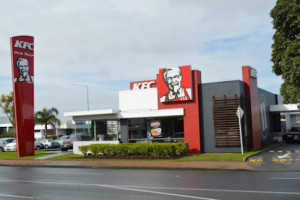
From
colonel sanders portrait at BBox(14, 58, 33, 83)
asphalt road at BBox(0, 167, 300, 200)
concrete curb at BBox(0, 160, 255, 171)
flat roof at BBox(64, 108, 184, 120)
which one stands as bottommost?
concrete curb at BBox(0, 160, 255, 171)

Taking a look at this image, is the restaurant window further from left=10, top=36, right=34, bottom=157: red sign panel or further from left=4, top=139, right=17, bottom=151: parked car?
left=4, top=139, right=17, bottom=151: parked car

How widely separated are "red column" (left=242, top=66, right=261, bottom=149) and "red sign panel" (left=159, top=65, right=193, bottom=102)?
4.23 meters

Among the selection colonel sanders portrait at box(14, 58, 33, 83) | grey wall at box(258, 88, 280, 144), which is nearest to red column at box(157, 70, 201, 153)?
grey wall at box(258, 88, 280, 144)

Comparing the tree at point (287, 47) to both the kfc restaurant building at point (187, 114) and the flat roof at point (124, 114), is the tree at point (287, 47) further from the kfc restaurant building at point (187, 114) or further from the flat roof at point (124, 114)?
the flat roof at point (124, 114)

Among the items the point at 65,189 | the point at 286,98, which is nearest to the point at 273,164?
the point at 286,98

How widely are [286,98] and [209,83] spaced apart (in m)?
8.07

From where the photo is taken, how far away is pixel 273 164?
57.1 ft

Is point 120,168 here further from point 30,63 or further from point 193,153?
point 30,63

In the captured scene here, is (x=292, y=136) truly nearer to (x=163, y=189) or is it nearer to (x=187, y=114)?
(x=187, y=114)

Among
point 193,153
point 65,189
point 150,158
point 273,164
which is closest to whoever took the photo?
point 65,189

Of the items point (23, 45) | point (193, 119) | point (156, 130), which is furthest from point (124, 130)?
point (23, 45)

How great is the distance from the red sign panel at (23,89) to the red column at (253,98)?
17.1 metres

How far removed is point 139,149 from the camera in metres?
23.5

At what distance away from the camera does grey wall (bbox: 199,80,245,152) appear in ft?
78.5
